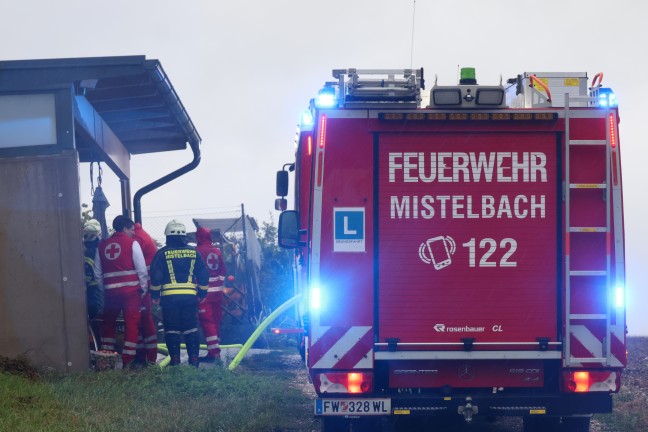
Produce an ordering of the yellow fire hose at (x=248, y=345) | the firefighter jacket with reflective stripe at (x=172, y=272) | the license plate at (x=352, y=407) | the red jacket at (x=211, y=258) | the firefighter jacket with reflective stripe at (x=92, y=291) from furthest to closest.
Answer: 1. the red jacket at (x=211, y=258)
2. the yellow fire hose at (x=248, y=345)
3. the firefighter jacket with reflective stripe at (x=92, y=291)
4. the firefighter jacket with reflective stripe at (x=172, y=272)
5. the license plate at (x=352, y=407)

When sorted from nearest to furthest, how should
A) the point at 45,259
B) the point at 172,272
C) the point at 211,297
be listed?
1. the point at 45,259
2. the point at 172,272
3. the point at 211,297

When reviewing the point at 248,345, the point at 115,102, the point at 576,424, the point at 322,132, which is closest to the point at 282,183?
the point at 322,132

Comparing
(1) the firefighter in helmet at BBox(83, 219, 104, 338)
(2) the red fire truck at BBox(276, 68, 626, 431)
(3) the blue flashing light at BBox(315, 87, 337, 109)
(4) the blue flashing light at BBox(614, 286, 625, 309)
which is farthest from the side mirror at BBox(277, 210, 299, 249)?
(1) the firefighter in helmet at BBox(83, 219, 104, 338)

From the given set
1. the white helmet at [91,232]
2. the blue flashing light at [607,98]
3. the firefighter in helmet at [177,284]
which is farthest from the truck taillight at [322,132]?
the white helmet at [91,232]

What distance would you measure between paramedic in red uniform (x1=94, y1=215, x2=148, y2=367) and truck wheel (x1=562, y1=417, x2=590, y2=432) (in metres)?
6.50

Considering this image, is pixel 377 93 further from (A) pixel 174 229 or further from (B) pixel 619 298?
(A) pixel 174 229

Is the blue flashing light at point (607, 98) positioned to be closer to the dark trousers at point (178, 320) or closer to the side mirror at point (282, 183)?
the side mirror at point (282, 183)

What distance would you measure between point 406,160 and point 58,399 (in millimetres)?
4632

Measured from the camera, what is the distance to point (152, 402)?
1142cm

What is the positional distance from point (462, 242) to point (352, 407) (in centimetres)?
159

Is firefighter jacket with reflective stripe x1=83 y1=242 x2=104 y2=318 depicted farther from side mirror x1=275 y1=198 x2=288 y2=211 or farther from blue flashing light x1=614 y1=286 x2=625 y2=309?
blue flashing light x1=614 y1=286 x2=625 y2=309

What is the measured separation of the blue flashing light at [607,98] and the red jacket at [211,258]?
8.38m

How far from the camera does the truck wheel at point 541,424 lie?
9.59 metres

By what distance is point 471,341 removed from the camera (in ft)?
28.5
